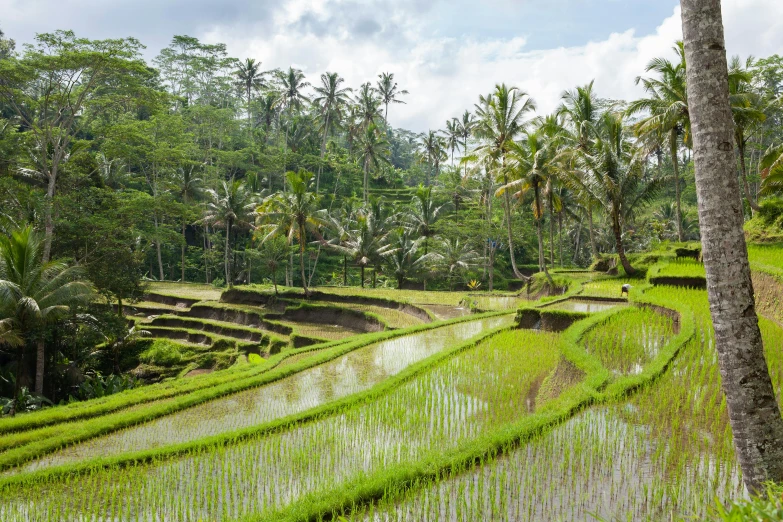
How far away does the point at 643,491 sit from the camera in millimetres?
4551

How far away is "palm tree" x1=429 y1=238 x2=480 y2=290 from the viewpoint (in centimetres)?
3175

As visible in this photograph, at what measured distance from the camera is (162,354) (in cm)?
1955

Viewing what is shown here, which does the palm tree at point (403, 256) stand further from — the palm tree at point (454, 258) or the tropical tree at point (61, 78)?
the tropical tree at point (61, 78)

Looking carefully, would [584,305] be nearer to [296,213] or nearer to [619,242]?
[619,242]

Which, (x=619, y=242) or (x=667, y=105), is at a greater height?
(x=667, y=105)

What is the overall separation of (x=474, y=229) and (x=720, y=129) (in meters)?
26.9

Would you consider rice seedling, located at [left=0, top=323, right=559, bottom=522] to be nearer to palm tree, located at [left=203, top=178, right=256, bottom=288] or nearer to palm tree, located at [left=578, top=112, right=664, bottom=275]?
palm tree, located at [left=578, top=112, right=664, bottom=275]

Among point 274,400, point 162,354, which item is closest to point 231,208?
point 162,354

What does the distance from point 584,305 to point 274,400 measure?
31.1 feet

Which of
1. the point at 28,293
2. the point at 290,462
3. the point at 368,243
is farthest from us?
the point at 368,243

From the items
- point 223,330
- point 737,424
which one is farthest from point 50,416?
point 223,330

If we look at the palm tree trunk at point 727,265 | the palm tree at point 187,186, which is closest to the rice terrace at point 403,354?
the palm tree trunk at point 727,265

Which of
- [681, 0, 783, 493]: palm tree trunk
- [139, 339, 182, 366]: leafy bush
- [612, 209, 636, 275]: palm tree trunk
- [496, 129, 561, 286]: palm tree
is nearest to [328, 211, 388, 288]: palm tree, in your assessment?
[496, 129, 561, 286]: palm tree

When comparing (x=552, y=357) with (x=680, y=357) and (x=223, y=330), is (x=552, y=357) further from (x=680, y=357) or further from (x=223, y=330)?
(x=223, y=330)
